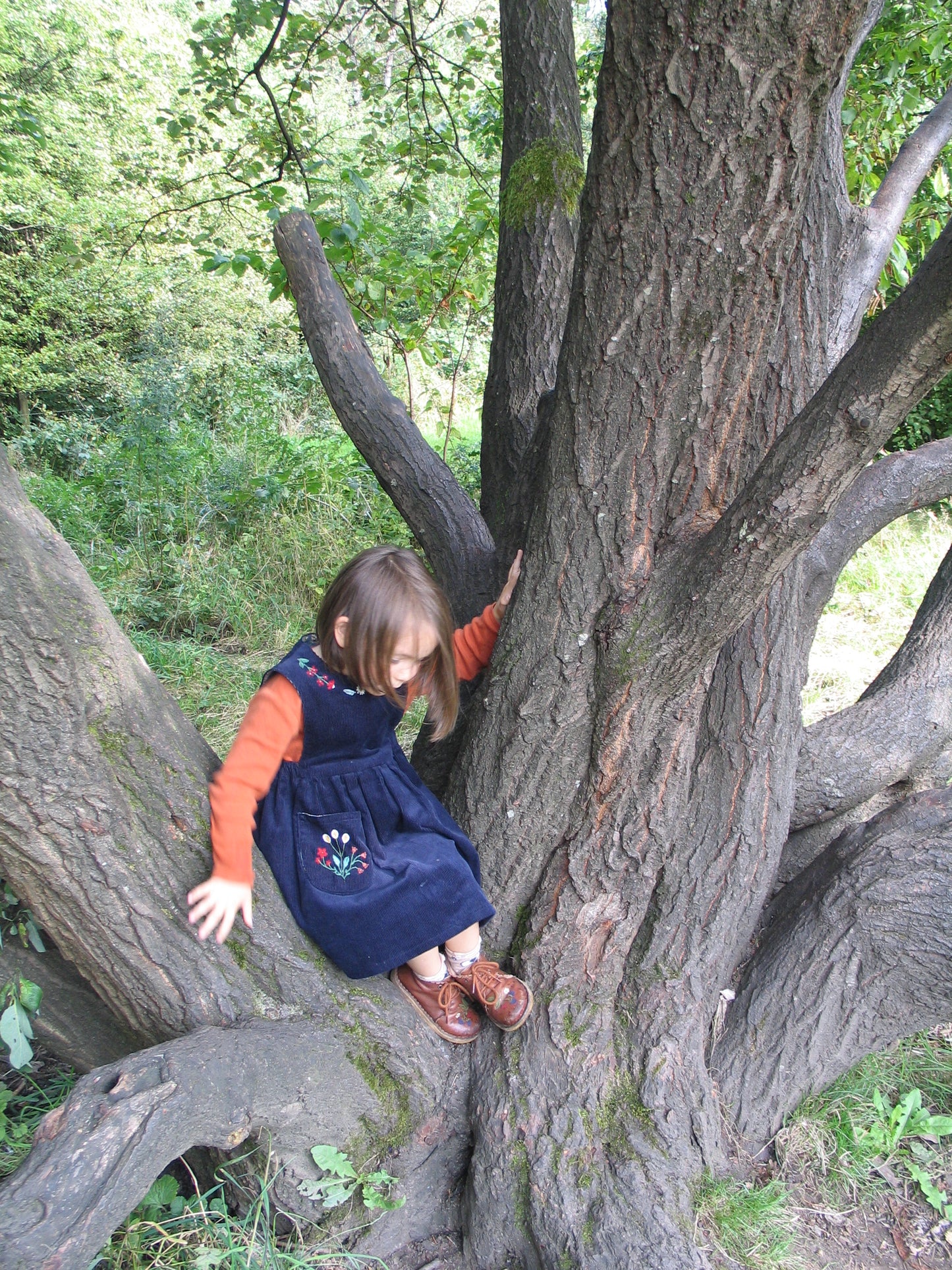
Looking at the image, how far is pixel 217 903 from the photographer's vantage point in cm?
144

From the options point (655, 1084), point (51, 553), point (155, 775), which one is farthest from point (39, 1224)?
point (655, 1084)

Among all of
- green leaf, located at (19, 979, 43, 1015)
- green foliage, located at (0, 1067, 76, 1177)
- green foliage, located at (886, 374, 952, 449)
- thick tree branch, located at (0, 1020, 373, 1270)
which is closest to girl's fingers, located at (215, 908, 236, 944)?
thick tree branch, located at (0, 1020, 373, 1270)

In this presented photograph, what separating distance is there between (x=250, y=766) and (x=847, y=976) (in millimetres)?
1553

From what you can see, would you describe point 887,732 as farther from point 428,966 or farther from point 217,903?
point 217,903

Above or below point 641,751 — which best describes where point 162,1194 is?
below

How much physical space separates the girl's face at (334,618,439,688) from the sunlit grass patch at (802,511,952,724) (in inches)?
105

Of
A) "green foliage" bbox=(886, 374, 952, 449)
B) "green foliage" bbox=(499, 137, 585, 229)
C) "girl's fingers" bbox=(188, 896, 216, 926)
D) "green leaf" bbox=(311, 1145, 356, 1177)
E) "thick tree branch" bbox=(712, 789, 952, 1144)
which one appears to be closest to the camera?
"girl's fingers" bbox=(188, 896, 216, 926)

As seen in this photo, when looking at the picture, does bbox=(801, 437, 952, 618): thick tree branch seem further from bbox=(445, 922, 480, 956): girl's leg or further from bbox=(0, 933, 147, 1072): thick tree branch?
bbox=(0, 933, 147, 1072): thick tree branch

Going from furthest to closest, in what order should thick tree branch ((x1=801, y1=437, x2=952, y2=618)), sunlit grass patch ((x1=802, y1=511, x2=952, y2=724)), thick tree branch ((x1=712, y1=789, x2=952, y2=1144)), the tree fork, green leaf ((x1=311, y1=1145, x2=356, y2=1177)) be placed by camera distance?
sunlit grass patch ((x1=802, y1=511, x2=952, y2=724)), thick tree branch ((x1=801, y1=437, x2=952, y2=618)), thick tree branch ((x1=712, y1=789, x2=952, y2=1144)), green leaf ((x1=311, y1=1145, x2=356, y2=1177)), the tree fork

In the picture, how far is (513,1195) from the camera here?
1732mm

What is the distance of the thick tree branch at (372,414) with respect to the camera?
2.46 metres

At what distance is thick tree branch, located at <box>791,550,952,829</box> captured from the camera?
2.39 m

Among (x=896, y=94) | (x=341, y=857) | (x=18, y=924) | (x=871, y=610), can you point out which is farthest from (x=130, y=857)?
(x=871, y=610)

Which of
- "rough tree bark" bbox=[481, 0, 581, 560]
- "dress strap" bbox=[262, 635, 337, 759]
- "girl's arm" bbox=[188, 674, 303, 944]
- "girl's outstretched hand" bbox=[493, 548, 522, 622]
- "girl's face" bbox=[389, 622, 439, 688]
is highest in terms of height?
"rough tree bark" bbox=[481, 0, 581, 560]
